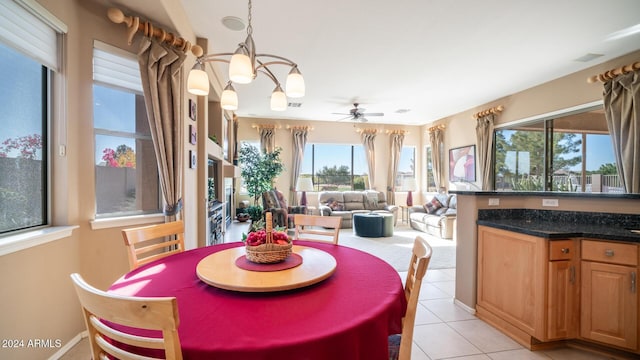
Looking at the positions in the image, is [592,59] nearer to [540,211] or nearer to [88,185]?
[540,211]

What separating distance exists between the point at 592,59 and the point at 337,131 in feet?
17.4

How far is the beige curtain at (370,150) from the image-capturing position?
7855 millimetres

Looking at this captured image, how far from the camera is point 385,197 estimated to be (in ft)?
→ 25.5

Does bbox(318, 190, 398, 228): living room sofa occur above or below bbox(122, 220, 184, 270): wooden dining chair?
below

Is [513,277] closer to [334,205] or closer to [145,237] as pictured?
[145,237]

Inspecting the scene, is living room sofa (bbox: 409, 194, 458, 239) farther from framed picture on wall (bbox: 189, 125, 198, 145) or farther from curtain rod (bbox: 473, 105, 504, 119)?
framed picture on wall (bbox: 189, 125, 198, 145)

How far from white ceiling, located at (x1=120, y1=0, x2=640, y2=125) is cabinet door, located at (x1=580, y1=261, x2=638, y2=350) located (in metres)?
2.37

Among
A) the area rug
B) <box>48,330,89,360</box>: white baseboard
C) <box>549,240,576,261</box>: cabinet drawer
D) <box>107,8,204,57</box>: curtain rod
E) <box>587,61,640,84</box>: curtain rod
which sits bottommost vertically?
the area rug

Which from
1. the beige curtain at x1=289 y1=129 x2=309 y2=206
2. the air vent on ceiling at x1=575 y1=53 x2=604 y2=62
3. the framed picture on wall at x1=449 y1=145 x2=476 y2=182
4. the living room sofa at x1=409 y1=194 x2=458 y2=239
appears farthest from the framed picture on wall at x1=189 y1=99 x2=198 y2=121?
the framed picture on wall at x1=449 y1=145 x2=476 y2=182

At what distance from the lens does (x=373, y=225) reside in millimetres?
5684

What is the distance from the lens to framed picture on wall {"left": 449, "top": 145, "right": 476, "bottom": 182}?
620 centimetres

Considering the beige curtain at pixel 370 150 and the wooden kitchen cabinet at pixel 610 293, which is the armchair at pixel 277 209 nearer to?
the beige curtain at pixel 370 150

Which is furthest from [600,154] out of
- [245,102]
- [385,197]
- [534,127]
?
[245,102]

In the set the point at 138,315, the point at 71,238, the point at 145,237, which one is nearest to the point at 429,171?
the point at 145,237
